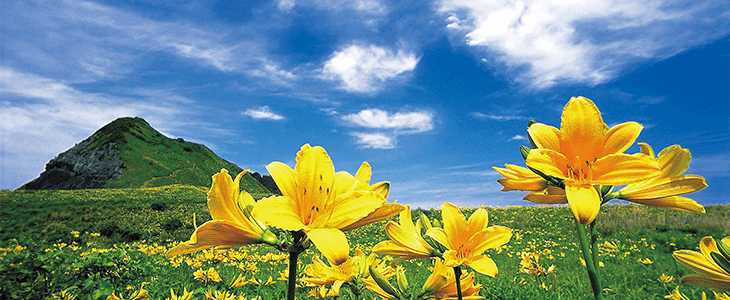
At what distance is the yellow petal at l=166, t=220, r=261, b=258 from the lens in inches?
34.5

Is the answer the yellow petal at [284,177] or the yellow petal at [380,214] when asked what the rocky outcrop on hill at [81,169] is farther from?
the yellow petal at [380,214]

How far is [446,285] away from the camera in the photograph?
141 cm

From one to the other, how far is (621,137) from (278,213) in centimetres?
99

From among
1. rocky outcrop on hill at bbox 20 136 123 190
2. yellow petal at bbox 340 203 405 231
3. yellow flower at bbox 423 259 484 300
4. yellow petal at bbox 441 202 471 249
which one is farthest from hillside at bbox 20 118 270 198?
yellow petal at bbox 340 203 405 231

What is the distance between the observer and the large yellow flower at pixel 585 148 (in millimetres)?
928

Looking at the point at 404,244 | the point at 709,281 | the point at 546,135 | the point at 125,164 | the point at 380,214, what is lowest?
the point at 709,281

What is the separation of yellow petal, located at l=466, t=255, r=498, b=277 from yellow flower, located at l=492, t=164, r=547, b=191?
14.6 inches

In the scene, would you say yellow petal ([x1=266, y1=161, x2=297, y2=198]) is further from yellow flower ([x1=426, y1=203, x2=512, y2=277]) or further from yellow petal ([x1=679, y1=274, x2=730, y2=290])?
yellow petal ([x1=679, y1=274, x2=730, y2=290])

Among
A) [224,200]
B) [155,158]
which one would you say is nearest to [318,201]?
[224,200]

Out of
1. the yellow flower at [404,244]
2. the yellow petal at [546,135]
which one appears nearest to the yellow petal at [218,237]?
the yellow flower at [404,244]

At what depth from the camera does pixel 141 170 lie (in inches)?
1508

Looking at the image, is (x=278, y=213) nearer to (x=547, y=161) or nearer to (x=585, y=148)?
(x=547, y=161)

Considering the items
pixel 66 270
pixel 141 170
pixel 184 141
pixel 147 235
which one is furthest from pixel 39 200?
pixel 184 141

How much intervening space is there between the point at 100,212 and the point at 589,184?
66.0ft
